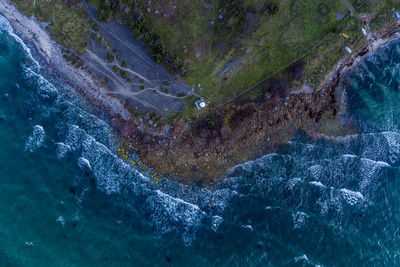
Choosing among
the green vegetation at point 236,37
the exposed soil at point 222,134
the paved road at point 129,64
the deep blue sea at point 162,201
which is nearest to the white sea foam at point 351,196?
the deep blue sea at point 162,201

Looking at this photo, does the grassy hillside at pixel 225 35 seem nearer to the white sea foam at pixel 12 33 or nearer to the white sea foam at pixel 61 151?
the white sea foam at pixel 12 33

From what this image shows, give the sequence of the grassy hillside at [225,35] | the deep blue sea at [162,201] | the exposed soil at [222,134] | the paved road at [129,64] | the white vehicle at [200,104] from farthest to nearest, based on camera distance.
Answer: the paved road at [129,64] < the exposed soil at [222,134] < the grassy hillside at [225,35] < the white vehicle at [200,104] < the deep blue sea at [162,201]

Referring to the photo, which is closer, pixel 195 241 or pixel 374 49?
pixel 195 241

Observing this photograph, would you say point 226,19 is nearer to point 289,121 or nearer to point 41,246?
point 289,121

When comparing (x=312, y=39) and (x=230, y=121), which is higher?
(x=312, y=39)

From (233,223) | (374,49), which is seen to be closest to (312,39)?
(374,49)
